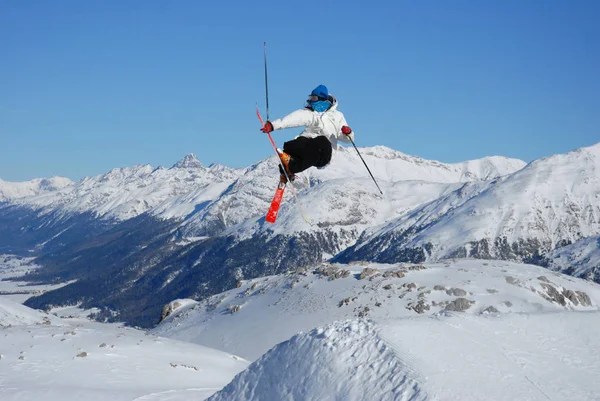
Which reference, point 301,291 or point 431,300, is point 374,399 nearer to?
point 431,300

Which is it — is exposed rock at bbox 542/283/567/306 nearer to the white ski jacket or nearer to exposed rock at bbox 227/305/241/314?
exposed rock at bbox 227/305/241/314

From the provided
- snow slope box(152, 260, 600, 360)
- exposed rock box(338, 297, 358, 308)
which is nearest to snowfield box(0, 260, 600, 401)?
snow slope box(152, 260, 600, 360)

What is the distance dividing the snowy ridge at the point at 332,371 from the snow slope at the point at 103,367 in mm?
8544

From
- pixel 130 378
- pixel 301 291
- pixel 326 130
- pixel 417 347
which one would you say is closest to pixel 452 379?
pixel 417 347

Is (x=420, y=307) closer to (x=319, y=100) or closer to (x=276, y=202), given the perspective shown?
(x=276, y=202)

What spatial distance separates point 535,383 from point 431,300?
225 feet

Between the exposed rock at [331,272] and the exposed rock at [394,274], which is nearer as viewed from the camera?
the exposed rock at [394,274]

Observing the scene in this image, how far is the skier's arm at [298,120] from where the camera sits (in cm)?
1828

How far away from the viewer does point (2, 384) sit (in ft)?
102

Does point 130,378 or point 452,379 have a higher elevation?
point 452,379

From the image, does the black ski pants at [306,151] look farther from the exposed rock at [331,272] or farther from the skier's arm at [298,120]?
the exposed rock at [331,272]

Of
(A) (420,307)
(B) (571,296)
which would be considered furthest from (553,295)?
(A) (420,307)

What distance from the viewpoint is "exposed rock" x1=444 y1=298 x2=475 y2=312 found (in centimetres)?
8331

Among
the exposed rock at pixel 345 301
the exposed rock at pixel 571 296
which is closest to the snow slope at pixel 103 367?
the exposed rock at pixel 345 301
